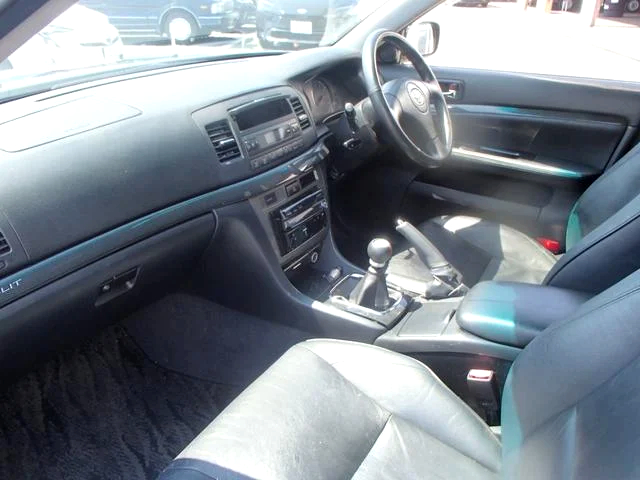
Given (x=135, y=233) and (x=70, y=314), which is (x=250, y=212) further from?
(x=70, y=314)

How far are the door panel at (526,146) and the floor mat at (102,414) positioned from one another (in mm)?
1205

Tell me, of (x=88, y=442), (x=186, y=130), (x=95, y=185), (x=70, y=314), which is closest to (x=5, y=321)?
(x=70, y=314)

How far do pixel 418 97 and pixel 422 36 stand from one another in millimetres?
492

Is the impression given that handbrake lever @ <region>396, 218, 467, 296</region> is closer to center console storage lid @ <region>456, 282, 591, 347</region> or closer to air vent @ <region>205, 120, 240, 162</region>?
center console storage lid @ <region>456, 282, 591, 347</region>

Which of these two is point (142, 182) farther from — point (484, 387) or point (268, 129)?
point (484, 387)

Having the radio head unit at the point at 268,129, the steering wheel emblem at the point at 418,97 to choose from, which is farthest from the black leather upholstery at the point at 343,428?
the steering wheel emblem at the point at 418,97

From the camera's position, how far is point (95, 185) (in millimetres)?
1478

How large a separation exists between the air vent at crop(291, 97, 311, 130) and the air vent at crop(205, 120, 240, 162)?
13.0 inches

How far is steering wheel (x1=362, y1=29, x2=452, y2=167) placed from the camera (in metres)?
2.07

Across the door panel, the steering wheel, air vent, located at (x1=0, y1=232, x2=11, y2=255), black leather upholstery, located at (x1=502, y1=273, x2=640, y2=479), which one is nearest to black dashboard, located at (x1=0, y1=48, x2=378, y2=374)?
air vent, located at (x1=0, y1=232, x2=11, y2=255)

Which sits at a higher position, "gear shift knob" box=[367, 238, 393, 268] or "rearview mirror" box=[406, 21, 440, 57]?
"rearview mirror" box=[406, 21, 440, 57]

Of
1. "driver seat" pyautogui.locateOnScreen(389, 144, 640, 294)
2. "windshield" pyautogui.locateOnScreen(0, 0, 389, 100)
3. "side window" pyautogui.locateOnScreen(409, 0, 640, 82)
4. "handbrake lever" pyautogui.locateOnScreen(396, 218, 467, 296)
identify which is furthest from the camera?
"side window" pyautogui.locateOnScreen(409, 0, 640, 82)

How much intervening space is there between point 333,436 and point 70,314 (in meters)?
0.69

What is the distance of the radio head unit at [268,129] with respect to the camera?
189 centimetres
